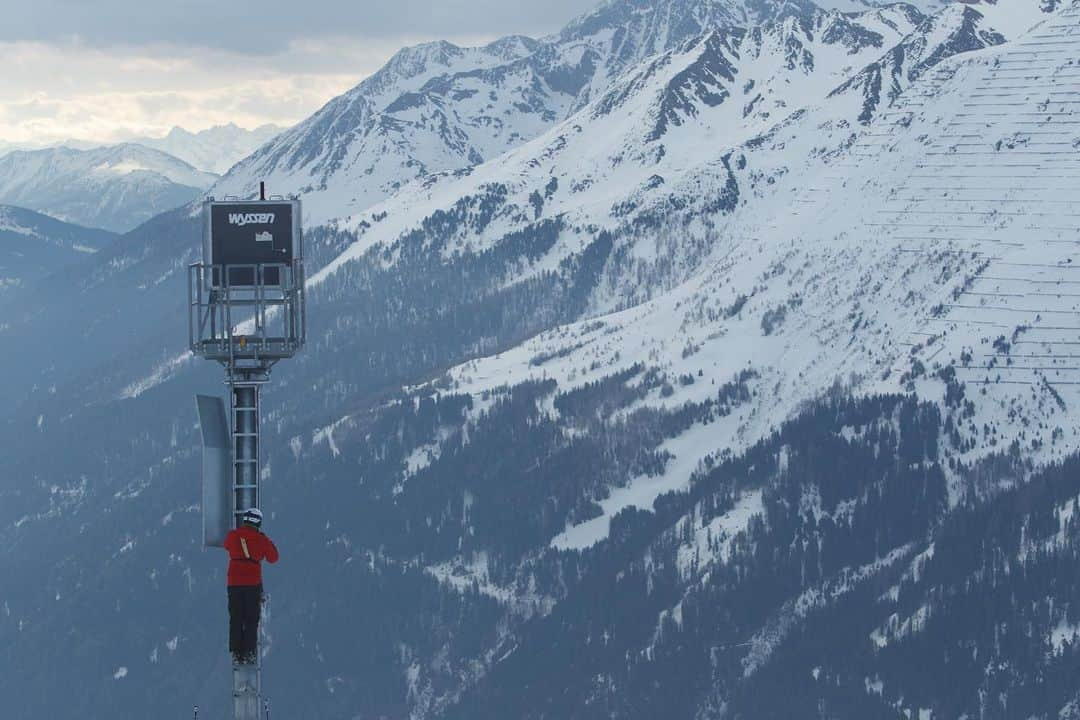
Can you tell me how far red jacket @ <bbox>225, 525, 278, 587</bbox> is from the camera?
8206 cm

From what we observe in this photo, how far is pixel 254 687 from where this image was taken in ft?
273

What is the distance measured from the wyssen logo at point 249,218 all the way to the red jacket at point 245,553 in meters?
12.3

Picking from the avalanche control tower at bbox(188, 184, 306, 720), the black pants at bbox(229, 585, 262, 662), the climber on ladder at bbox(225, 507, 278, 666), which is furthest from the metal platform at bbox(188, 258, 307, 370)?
the black pants at bbox(229, 585, 262, 662)

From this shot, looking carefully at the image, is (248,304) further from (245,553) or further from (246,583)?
(246,583)

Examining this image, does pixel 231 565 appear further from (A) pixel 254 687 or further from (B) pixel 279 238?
(B) pixel 279 238

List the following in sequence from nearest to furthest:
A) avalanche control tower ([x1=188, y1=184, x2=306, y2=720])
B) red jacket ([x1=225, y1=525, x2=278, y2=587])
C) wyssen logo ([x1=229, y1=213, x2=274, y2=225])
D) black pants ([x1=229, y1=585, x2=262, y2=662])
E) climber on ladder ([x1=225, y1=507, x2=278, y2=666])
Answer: red jacket ([x1=225, y1=525, x2=278, y2=587]) → climber on ladder ([x1=225, y1=507, x2=278, y2=666]) → black pants ([x1=229, y1=585, x2=262, y2=662]) → avalanche control tower ([x1=188, y1=184, x2=306, y2=720]) → wyssen logo ([x1=229, y1=213, x2=274, y2=225])

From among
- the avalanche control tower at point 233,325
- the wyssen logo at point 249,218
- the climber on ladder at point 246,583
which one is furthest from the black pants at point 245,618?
the wyssen logo at point 249,218

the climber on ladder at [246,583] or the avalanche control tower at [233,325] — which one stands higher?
the avalanche control tower at [233,325]

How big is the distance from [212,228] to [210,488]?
953cm

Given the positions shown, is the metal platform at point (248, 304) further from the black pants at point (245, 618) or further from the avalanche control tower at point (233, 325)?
the black pants at point (245, 618)

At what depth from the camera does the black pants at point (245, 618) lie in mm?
82812

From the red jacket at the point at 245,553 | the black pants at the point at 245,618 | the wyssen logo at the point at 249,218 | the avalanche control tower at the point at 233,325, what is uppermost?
the wyssen logo at the point at 249,218

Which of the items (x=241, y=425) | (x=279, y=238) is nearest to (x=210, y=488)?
(x=241, y=425)

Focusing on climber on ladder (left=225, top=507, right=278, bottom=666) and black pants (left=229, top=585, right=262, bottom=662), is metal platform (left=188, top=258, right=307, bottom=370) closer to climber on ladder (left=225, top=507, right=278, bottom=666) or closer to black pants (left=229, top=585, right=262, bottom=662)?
climber on ladder (left=225, top=507, right=278, bottom=666)
